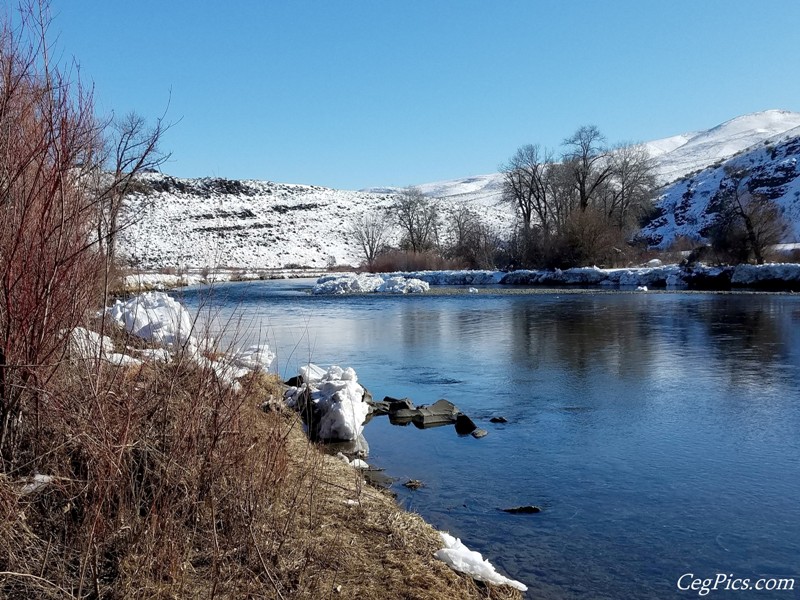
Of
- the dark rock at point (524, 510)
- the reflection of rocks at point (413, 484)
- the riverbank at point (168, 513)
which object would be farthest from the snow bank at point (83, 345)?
the dark rock at point (524, 510)

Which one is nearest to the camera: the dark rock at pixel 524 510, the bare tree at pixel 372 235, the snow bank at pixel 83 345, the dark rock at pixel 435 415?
the snow bank at pixel 83 345

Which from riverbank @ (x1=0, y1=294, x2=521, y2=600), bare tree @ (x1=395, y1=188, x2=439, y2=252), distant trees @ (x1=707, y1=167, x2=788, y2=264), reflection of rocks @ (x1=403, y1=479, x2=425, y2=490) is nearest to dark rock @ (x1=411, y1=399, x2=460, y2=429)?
reflection of rocks @ (x1=403, y1=479, x2=425, y2=490)

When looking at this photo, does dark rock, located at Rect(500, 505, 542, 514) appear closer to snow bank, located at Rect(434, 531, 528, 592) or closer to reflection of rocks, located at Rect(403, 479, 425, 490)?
reflection of rocks, located at Rect(403, 479, 425, 490)

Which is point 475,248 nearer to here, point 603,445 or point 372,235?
point 372,235

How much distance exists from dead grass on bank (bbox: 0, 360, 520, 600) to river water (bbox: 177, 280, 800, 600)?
832 mm

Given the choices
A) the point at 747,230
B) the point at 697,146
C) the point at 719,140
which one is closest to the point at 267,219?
the point at 747,230

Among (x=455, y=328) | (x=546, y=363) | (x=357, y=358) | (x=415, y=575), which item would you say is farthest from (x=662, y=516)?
(x=455, y=328)

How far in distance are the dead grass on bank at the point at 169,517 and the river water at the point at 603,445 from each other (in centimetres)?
83

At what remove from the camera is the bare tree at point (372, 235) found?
6400 cm

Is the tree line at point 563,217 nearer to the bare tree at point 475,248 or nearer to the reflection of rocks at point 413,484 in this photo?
the bare tree at point 475,248

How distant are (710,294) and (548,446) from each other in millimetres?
22967

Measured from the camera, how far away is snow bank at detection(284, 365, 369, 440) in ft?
27.1

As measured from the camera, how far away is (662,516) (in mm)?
5754

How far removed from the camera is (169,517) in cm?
339
